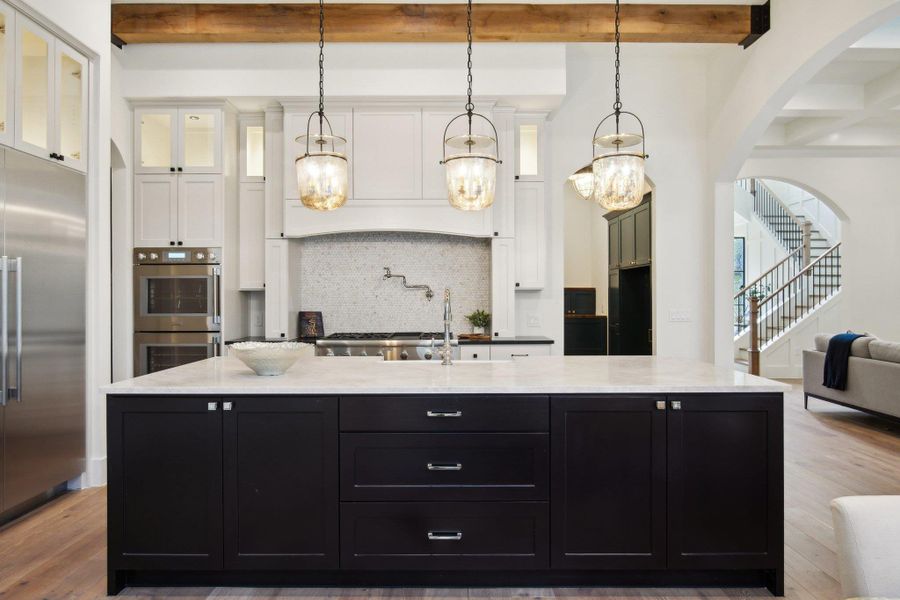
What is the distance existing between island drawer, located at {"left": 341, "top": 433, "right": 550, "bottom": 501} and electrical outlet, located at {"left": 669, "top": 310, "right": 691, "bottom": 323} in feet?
12.5

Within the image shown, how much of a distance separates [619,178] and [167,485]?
94.9 inches

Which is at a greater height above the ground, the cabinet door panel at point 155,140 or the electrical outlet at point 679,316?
the cabinet door panel at point 155,140

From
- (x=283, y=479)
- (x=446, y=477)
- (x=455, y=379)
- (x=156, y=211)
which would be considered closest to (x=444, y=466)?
A: (x=446, y=477)

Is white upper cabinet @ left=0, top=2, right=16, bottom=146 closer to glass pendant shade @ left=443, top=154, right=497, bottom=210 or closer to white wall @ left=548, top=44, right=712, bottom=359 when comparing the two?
glass pendant shade @ left=443, top=154, right=497, bottom=210

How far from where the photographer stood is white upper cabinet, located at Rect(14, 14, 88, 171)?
3123mm

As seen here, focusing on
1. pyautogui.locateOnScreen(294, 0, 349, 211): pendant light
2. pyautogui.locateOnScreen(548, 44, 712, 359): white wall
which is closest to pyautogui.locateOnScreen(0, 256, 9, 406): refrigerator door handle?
pyautogui.locateOnScreen(294, 0, 349, 211): pendant light

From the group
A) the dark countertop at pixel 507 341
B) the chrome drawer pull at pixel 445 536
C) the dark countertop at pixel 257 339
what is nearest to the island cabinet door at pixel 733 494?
the chrome drawer pull at pixel 445 536

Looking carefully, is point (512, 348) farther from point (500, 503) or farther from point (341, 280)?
point (500, 503)

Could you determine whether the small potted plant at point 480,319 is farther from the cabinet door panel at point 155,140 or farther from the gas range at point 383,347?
the cabinet door panel at point 155,140

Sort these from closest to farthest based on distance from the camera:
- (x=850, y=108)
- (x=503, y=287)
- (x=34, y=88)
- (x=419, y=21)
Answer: (x=34, y=88) → (x=419, y=21) → (x=503, y=287) → (x=850, y=108)

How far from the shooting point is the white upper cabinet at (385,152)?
16.5 feet

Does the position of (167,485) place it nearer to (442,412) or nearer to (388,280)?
(442,412)

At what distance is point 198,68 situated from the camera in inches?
190

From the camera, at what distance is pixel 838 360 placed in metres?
5.63
